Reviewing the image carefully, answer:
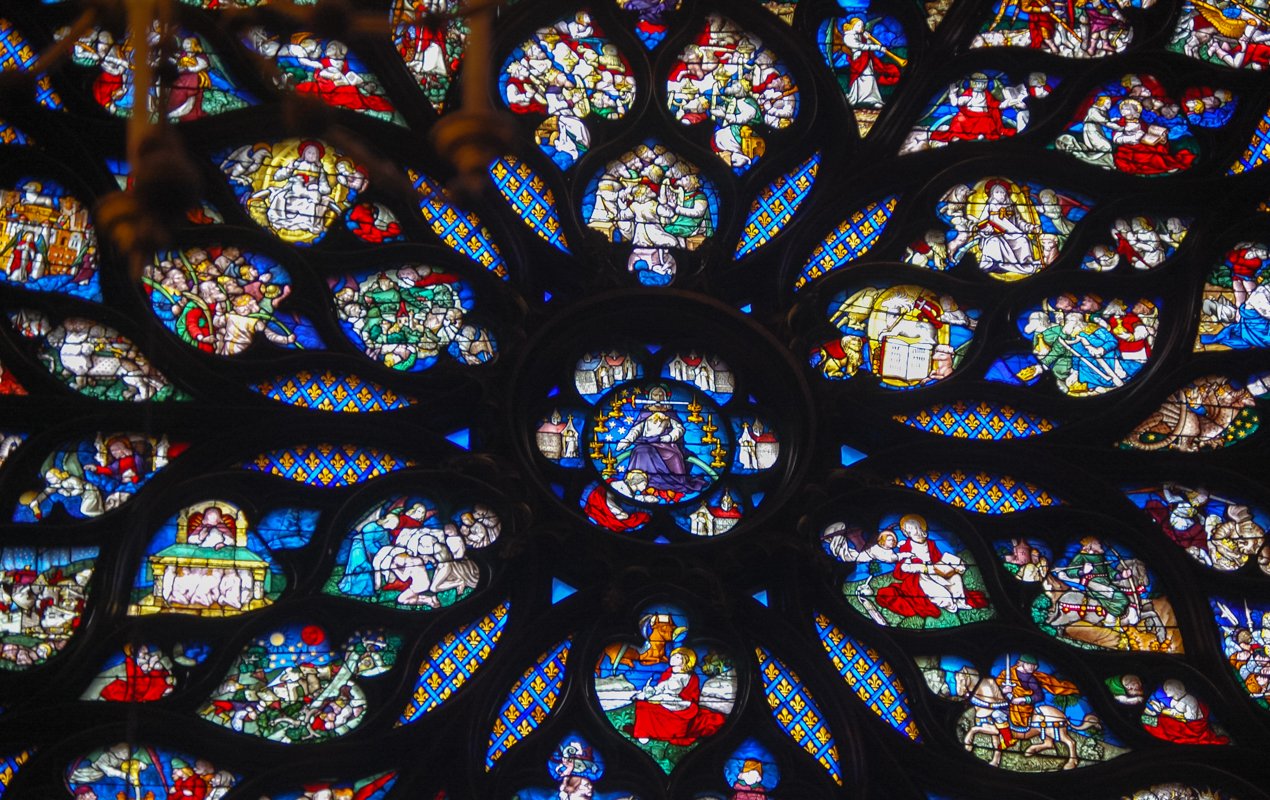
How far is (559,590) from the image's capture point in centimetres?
1178

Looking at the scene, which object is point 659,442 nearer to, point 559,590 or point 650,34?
point 559,590

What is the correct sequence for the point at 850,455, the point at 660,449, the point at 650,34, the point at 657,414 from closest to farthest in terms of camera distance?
1. the point at 660,449
2. the point at 657,414
3. the point at 850,455
4. the point at 650,34

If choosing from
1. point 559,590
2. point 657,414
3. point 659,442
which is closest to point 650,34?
point 657,414

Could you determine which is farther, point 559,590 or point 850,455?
point 850,455

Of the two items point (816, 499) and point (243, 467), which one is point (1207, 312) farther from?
point (243, 467)

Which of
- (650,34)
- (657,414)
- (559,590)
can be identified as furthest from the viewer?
(650,34)

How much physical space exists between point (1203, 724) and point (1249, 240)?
8.13 feet

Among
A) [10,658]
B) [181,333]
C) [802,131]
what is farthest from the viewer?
[802,131]

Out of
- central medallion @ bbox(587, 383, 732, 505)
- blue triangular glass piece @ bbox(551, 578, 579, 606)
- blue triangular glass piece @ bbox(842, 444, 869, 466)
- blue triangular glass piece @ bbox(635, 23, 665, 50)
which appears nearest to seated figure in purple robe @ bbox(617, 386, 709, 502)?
central medallion @ bbox(587, 383, 732, 505)

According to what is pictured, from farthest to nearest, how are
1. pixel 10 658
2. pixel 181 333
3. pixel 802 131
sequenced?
pixel 802 131 < pixel 181 333 < pixel 10 658

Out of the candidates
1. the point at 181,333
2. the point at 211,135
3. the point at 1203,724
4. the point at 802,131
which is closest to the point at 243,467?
the point at 181,333

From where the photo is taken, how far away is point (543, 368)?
1216 centimetres

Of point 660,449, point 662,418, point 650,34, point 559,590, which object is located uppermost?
point 650,34

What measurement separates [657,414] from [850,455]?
0.85m
